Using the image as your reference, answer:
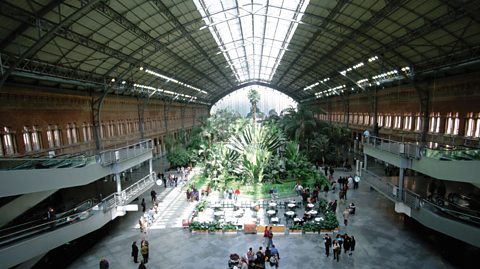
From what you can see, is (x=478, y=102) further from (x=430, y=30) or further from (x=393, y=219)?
(x=393, y=219)

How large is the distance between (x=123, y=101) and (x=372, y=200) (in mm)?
25990

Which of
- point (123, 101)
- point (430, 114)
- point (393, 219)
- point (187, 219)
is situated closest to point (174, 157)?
point (123, 101)

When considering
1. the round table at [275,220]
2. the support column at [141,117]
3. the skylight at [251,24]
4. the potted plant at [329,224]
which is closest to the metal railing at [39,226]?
the round table at [275,220]

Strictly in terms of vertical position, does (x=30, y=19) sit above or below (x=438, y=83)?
above

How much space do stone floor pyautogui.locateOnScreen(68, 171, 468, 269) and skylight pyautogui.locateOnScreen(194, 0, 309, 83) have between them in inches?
598

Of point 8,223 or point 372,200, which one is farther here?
point 372,200

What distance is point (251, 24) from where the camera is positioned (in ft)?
92.2

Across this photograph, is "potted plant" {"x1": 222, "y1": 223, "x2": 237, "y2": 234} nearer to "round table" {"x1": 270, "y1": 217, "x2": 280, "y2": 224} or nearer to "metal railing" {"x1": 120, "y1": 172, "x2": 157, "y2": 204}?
"round table" {"x1": 270, "y1": 217, "x2": 280, "y2": 224}

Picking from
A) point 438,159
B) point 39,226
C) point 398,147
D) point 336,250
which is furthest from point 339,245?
point 39,226

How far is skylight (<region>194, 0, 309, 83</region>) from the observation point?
22281 millimetres

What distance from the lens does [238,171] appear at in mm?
24672

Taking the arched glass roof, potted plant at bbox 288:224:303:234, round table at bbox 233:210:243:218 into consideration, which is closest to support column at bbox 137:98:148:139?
the arched glass roof

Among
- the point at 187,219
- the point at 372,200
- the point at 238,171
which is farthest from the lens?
the point at 238,171

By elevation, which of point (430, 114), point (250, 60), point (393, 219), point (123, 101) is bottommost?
point (393, 219)
